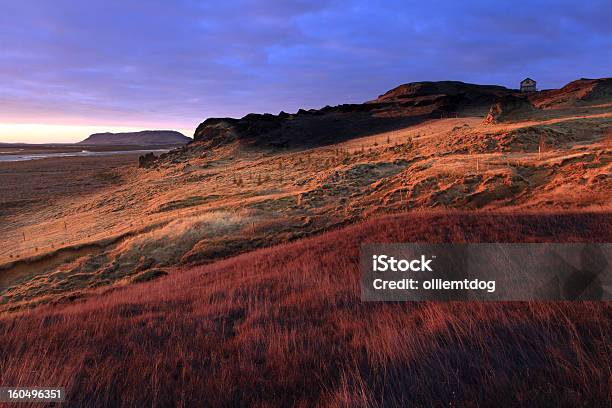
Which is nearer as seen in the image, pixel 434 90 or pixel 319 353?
pixel 319 353

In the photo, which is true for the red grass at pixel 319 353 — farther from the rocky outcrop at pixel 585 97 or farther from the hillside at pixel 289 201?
the rocky outcrop at pixel 585 97

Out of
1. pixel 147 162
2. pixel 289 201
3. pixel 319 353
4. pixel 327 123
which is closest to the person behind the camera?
pixel 319 353

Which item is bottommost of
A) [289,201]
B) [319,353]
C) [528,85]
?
[289,201]

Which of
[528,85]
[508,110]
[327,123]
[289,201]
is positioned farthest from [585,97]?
[528,85]

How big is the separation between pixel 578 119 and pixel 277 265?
22466 mm

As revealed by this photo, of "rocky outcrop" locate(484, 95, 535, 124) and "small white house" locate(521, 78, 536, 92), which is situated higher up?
"small white house" locate(521, 78, 536, 92)

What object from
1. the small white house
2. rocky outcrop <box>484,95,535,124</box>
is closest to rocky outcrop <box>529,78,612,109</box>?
rocky outcrop <box>484,95,535,124</box>

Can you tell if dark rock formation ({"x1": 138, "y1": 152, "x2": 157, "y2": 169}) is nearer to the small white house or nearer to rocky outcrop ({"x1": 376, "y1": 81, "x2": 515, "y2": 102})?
rocky outcrop ({"x1": 376, "y1": 81, "x2": 515, "y2": 102})

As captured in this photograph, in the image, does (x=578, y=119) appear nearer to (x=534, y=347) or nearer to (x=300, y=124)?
(x=534, y=347)

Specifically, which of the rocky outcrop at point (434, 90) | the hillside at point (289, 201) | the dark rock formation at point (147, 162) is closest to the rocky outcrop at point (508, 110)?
the hillside at point (289, 201)

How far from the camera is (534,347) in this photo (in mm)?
2971

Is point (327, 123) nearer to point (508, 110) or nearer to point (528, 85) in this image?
point (508, 110)

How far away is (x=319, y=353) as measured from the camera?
3.38m

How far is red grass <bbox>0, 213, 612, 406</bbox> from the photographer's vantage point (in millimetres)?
2584
